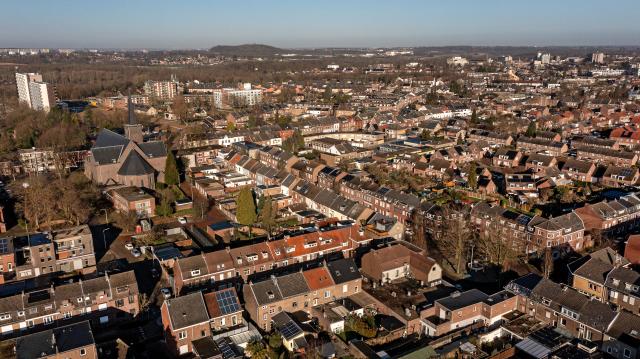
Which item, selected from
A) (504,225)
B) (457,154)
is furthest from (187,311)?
(457,154)

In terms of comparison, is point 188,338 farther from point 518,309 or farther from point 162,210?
point 162,210

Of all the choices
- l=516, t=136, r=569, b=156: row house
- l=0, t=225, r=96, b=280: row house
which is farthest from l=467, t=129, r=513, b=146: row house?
l=0, t=225, r=96, b=280: row house

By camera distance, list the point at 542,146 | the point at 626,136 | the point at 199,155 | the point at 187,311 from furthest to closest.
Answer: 1. the point at 626,136
2. the point at 542,146
3. the point at 199,155
4. the point at 187,311

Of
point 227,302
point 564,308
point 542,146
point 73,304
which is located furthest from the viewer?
point 542,146

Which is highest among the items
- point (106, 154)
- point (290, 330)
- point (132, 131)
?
point (132, 131)

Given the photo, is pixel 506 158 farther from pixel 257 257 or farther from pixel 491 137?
pixel 257 257

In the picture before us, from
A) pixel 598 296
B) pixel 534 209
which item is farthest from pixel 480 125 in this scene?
pixel 598 296

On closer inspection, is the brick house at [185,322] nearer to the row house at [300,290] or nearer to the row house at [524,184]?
the row house at [300,290]
